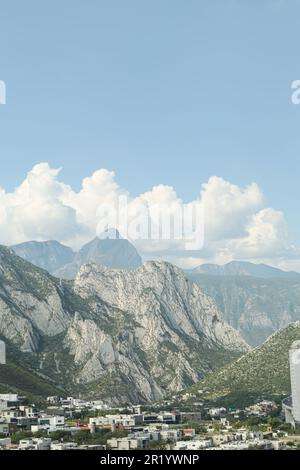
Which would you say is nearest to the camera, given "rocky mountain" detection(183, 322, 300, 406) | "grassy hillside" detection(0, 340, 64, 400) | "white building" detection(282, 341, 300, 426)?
"white building" detection(282, 341, 300, 426)

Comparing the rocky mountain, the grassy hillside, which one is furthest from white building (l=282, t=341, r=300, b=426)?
the grassy hillside

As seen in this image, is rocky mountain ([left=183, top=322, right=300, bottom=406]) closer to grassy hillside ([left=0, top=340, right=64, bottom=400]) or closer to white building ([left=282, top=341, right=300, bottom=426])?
white building ([left=282, top=341, right=300, bottom=426])

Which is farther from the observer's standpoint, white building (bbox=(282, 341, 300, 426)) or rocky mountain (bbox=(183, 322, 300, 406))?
rocky mountain (bbox=(183, 322, 300, 406))

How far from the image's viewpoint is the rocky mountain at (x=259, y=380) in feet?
563

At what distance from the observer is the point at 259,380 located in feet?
598

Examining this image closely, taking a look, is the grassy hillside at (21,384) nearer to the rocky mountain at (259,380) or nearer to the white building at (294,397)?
the rocky mountain at (259,380)

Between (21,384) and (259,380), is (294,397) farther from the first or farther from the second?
(21,384)

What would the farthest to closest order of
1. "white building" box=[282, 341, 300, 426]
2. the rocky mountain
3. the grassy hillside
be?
the grassy hillside
the rocky mountain
"white building" box=[282, 341, 300, 426]

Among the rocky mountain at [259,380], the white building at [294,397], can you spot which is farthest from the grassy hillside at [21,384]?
the white building at [294,397]

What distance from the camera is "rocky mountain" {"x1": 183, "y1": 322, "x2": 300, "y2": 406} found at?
563 ft

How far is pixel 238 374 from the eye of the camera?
194m

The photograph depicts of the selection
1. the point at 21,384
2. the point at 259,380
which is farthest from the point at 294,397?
the point at 21,384

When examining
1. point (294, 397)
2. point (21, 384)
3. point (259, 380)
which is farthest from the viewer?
point (21, 384)
